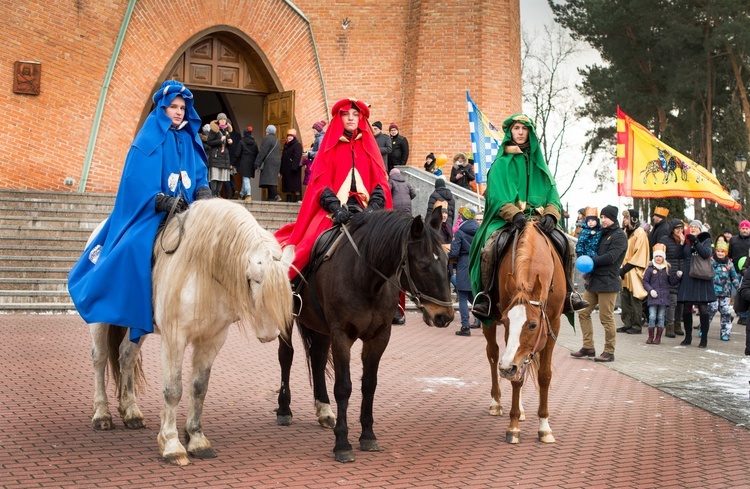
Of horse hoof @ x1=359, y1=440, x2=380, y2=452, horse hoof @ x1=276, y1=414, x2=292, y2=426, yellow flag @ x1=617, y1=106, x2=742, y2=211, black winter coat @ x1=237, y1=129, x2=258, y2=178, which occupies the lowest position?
horse hoof @ x1=359, y1=440, x2=380, y2=452

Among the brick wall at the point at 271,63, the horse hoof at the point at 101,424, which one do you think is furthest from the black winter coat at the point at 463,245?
the brick wall at the point at 271,63

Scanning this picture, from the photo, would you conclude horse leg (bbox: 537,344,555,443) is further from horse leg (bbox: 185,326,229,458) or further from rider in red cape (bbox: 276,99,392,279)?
horse leg (bbox: 185,326,229,458)

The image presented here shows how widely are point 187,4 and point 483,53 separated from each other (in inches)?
318

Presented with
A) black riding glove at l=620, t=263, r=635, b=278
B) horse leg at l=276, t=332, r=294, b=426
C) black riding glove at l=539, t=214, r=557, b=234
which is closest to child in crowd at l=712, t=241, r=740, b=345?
black riding glove at l=620, t=263, r=635, b=278

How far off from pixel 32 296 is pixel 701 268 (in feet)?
38.5

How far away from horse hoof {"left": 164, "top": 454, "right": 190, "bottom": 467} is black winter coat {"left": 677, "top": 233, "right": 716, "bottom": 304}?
36.3 feet

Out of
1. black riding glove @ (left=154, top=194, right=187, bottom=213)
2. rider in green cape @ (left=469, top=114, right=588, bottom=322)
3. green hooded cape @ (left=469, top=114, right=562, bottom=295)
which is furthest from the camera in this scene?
green hooded cape @ (left=469, top=114, right=562, bottom=295)

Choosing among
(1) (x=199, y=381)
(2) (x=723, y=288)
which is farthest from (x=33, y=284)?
(2) (x=723, y=288)

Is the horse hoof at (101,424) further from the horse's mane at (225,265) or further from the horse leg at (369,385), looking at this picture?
the horse leg at (369,385)

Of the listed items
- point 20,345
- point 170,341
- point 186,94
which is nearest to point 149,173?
point 186,94

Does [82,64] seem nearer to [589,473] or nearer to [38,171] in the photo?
[38,171]

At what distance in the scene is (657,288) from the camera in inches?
609

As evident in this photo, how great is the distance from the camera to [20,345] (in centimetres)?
1188

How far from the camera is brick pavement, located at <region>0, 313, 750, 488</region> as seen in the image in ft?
21.3
